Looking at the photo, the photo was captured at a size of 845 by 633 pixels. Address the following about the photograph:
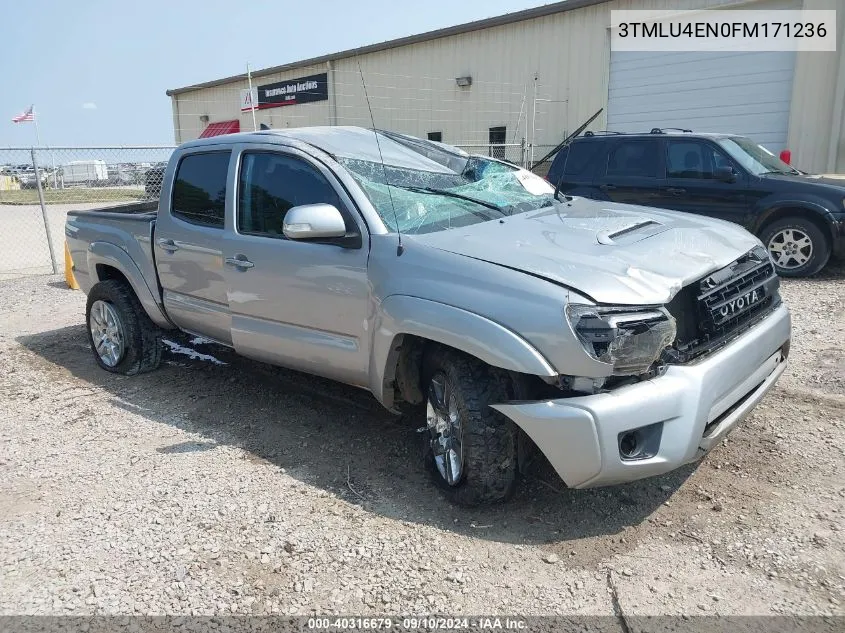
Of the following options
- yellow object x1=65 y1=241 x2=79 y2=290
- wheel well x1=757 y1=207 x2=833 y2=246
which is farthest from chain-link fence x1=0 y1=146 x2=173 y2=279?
wheel well x1=757 y1=207 x2=833 y2=246

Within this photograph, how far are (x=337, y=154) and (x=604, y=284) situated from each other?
74.1 inches

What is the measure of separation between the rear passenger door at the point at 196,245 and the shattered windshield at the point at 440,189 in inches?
43.6

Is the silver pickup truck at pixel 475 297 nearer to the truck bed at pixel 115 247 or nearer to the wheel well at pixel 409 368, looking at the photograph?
the wheel well at pixel 409 368

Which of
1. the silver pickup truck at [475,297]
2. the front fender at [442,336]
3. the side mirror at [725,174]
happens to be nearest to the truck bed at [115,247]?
the silver pickup truck at [475,297]

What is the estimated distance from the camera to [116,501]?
3449 millimetres

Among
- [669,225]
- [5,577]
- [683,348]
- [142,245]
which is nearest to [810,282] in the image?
[669,225]

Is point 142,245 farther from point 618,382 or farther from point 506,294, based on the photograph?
point 618,382

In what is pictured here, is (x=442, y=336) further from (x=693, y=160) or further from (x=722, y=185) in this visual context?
(x=693, y=160)

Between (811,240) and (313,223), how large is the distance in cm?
686

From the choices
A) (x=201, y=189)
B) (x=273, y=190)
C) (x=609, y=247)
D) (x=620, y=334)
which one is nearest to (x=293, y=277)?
(x=273, y=190)

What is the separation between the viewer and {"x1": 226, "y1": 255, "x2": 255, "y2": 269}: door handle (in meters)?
4.05

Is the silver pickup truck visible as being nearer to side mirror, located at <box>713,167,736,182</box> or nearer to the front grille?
the front grille

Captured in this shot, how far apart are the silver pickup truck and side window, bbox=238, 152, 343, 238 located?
0.01m

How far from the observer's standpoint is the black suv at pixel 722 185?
306 inches
